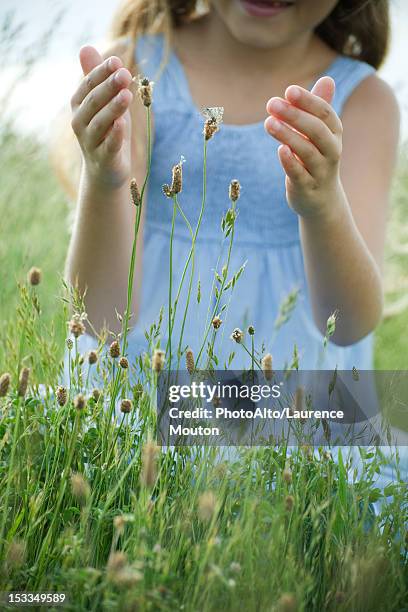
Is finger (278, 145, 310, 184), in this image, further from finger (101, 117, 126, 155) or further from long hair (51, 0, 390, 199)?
long hair (51, 0, 390, 199)

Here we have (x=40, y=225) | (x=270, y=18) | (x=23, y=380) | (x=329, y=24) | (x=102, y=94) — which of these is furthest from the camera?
(x=40, y=225)

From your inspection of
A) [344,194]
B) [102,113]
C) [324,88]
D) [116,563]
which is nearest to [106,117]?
[102,113]

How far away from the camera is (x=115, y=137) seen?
3.09ft

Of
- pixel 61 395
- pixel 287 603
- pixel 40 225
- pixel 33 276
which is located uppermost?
pixel 40 225

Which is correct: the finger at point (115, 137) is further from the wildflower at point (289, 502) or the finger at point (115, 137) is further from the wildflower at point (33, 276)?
the wildflower at point (289, 502)

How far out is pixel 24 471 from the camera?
0.81 meters

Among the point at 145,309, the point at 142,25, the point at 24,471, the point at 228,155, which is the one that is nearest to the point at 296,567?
the point at 24,471

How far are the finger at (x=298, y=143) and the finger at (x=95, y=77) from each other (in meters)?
0.17

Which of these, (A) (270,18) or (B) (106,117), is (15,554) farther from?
(A) (270,18)

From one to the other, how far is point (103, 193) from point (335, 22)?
3.03ft

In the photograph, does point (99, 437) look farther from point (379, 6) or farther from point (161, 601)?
point (379, 6)

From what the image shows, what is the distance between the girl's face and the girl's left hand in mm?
651

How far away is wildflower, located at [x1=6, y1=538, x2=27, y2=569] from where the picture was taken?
2.26 ft

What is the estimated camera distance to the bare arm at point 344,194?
0.94m
